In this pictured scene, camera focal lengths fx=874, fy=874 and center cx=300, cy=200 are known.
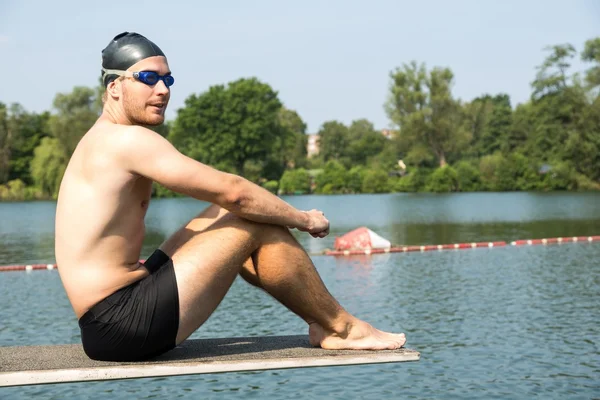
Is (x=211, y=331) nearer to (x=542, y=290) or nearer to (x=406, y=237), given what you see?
(x=542, y=290)

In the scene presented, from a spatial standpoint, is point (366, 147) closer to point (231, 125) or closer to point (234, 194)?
point (231, 125)

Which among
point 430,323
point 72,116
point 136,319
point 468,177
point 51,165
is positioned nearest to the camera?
point 136,319

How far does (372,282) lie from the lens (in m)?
17.3

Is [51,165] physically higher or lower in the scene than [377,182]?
higher

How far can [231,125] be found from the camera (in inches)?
4156

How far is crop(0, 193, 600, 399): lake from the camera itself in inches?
339

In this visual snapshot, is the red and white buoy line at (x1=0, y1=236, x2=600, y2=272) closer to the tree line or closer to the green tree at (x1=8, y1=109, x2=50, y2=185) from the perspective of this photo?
the tree line

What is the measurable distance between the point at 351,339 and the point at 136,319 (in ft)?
4.42

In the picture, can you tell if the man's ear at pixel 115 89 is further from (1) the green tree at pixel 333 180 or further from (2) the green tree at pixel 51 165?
(1) the green tree at pixel 333 180

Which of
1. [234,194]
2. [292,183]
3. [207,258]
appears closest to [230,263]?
[207,258]

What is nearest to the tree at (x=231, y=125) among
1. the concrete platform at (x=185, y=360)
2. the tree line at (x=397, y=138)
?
the tree line at (x=397, y=138)

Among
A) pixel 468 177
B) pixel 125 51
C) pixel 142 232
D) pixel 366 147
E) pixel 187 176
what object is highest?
pixel 366 147

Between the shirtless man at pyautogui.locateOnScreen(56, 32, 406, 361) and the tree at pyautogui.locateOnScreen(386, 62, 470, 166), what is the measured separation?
96827 millimetres

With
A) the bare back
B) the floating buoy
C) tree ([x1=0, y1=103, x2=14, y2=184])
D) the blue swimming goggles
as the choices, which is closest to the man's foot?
the bare back
